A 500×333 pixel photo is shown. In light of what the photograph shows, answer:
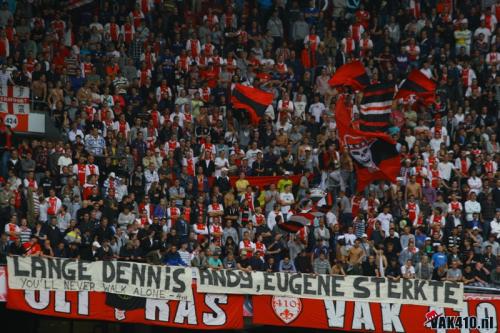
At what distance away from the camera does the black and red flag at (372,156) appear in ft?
108

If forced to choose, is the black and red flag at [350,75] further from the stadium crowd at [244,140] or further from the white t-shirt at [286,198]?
the white t-shirt at [286,198]

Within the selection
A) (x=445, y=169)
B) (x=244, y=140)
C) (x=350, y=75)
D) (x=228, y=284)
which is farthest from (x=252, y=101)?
(x=228, y=284)

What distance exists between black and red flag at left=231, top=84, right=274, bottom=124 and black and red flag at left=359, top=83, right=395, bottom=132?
7.79 ft

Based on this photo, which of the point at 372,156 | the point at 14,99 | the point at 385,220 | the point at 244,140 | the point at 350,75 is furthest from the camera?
the point at 350,75

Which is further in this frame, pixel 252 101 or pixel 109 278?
pixel 252 101

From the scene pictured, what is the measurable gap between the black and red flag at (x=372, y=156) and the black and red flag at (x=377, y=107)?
736 mm

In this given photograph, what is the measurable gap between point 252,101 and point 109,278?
794cm

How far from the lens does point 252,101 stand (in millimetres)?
34906

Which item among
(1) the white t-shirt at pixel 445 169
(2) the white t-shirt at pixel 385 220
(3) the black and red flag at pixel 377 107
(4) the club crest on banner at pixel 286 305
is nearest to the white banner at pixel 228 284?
(4) the club crest on banner at pixel 286 305

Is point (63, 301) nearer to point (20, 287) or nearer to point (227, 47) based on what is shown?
point (20, 287)

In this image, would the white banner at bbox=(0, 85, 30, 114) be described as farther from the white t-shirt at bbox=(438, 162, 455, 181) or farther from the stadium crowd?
the white t-shirt at bbox=(438, 162, 455, 181)

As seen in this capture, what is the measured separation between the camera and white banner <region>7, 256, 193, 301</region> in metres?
28.3

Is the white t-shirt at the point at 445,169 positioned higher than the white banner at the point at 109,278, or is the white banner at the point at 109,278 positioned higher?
the white t-shirt at the point at 445,169

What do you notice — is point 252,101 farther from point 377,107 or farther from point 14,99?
point 14,99
